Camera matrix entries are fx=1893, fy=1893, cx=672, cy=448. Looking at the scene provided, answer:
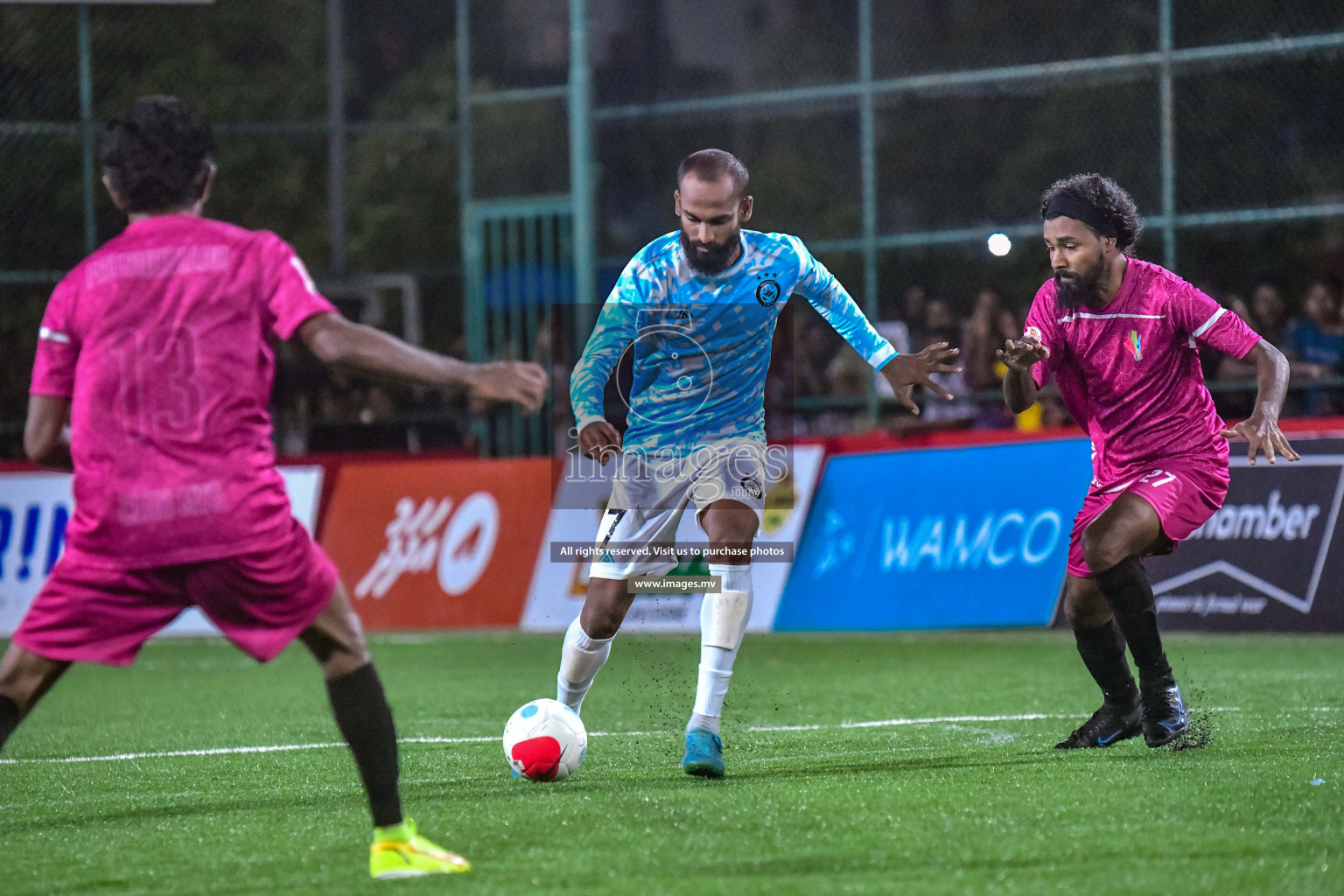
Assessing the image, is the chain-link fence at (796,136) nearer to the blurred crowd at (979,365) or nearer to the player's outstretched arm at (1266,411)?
the blurred crowd at (979,365)

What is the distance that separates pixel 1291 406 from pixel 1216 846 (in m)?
9.84

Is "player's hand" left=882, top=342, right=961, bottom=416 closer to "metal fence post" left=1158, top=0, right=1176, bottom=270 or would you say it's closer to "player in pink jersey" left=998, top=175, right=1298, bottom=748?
"player in pink jersey" left=998, top=175, right=1298, bottom=748

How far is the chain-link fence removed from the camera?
15203 millimetres

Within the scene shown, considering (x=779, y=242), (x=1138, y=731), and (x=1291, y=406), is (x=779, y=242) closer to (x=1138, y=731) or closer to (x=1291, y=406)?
(x=1138, y=731)

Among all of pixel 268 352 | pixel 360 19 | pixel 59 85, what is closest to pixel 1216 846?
pixel 268 352

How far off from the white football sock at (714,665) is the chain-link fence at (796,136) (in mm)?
7603

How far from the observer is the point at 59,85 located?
19000 mm

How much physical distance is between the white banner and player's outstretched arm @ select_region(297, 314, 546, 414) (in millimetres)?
10614

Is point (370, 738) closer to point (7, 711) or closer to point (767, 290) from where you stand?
point (7, 711)

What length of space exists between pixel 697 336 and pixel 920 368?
2.66ft

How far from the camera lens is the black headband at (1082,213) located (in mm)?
7137

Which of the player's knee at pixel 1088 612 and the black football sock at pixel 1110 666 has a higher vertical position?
the player's knee at pixel 1088 612

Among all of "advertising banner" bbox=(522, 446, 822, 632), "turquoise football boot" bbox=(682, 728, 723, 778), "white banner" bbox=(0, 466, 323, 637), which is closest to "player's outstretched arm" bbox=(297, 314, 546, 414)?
"turquoise football boot" bbox=(682, 728, 723, 778)

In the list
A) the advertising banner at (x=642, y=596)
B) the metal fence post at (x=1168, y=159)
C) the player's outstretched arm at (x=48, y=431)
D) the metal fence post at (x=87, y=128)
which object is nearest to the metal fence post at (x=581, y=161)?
the advertising banner at (x=642, y=596)
